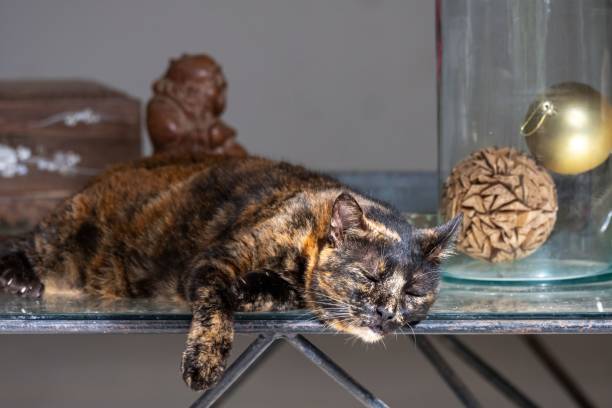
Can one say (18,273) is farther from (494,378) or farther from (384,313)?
(494,378)

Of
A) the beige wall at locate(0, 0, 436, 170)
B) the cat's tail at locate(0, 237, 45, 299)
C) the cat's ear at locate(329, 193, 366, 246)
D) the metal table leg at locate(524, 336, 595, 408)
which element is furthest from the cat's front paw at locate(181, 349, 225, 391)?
the beige wall at locate(0, 0, 436, 170)

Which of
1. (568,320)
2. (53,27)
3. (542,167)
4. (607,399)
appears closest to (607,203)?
(542,167)

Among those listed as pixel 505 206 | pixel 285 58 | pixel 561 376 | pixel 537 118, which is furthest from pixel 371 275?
pixel 285 58

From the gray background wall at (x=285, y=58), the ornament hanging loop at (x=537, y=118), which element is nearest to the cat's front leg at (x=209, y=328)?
the ornament hanging loop at (x=537, y=118)

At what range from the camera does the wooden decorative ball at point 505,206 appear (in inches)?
62.1

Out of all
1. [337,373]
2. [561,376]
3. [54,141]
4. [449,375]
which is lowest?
[561,376]

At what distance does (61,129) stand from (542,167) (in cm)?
123

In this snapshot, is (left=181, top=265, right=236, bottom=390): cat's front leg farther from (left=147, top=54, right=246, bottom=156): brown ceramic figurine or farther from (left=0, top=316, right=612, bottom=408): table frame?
(left=147, top=54, right=246, bottom=156): brown ceramic figurine

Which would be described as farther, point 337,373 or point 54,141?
point 54,141

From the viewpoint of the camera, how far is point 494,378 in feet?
5.95

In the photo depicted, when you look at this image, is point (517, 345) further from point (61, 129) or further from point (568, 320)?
point (568, 320)

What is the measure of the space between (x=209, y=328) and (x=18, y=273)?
1.40 feet

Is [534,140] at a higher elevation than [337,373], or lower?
higher

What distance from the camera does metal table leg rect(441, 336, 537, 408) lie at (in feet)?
5.70
